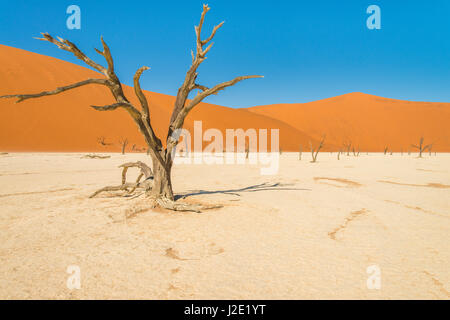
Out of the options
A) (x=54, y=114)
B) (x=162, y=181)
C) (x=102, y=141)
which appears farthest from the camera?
(x=54, y=114)

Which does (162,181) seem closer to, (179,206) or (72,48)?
(179,206)

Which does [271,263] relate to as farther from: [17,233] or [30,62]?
[30,62]

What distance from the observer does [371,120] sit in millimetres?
78062

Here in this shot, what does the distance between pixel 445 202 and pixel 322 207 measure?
10.5 feet

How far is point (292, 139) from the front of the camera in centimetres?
6262

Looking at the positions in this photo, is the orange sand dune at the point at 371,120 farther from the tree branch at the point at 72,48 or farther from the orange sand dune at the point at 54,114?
the tree branch at the point at 72,48

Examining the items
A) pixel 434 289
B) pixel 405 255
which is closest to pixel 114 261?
pixel 434 289

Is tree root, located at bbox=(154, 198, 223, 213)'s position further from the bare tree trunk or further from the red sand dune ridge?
the red sand dune ridge

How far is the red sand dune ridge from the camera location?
110 feet

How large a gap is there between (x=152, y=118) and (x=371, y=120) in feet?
224

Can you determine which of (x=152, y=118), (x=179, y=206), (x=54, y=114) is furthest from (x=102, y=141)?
(x=179, y=206)

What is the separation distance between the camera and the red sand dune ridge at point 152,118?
33531 mm

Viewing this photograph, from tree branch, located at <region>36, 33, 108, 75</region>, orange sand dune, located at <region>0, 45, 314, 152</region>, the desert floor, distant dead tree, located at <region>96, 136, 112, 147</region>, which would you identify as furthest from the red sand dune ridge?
the desert floor
